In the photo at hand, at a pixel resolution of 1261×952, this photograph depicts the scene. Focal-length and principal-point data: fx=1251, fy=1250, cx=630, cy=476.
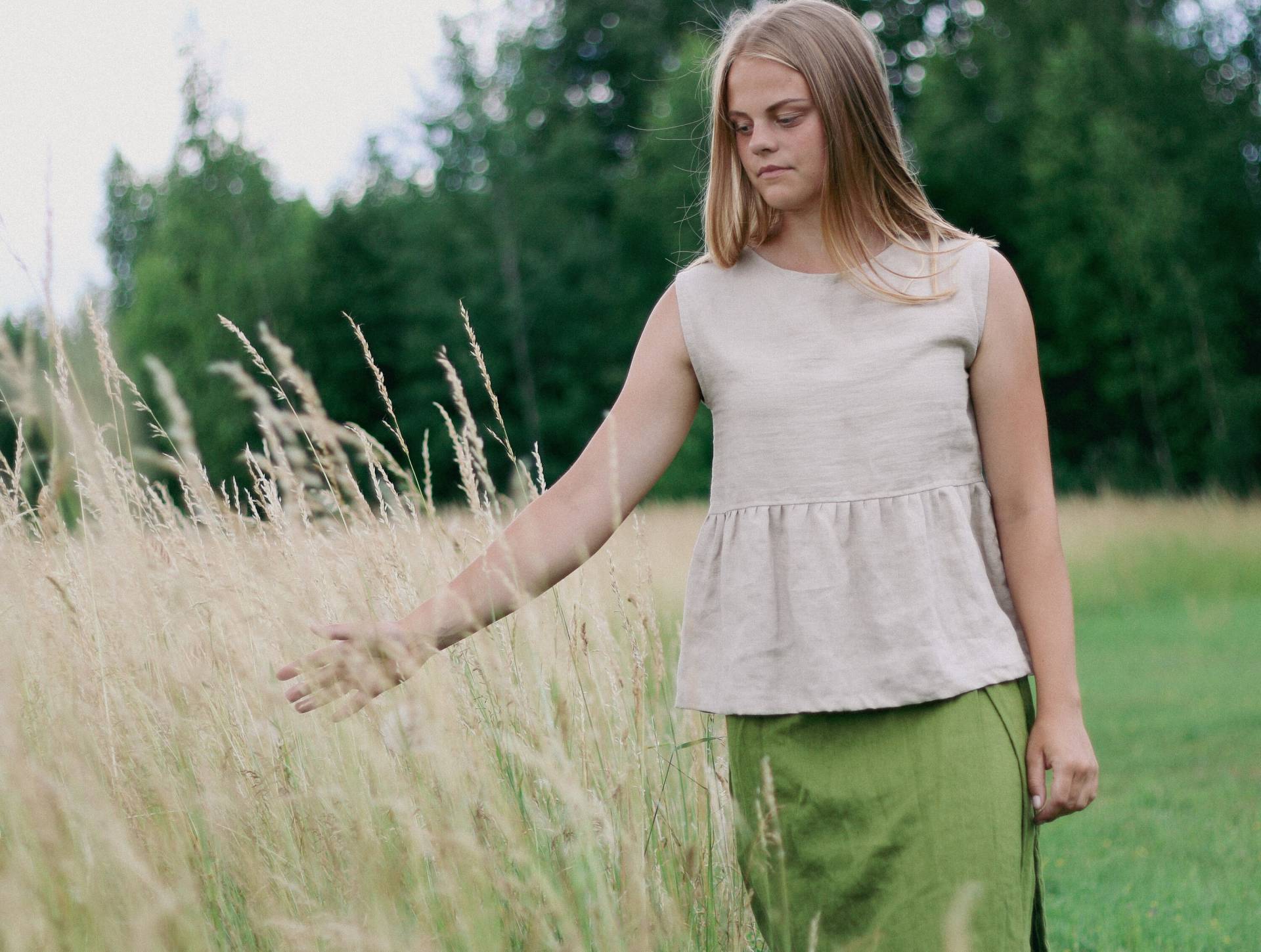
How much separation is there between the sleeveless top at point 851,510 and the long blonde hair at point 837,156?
0.20 feet

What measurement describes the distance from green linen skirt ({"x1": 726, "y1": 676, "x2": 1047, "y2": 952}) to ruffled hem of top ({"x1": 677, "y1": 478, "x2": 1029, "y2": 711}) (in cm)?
5

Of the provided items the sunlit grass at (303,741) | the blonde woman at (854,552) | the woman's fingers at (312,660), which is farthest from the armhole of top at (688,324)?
the woman's fingers at (312,660)

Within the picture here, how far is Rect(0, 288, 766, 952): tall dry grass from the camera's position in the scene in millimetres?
1545

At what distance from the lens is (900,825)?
5.54 feet

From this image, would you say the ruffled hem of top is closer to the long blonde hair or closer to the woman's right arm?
the woman's right arm

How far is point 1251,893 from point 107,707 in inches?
136

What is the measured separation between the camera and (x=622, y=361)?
1005 inches

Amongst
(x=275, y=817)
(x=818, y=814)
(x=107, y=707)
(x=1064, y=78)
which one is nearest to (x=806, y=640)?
(x=818, y=814)

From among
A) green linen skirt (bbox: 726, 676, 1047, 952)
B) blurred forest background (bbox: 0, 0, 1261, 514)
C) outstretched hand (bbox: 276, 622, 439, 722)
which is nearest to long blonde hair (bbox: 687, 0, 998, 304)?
green linen skirt (bbox: 726, 676, 1047, 952)

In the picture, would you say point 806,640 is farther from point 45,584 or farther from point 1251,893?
point 1251,893

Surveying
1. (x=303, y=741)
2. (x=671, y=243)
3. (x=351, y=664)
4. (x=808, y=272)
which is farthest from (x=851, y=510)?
(x=671, y=243)

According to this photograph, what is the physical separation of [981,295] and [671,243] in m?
23.4

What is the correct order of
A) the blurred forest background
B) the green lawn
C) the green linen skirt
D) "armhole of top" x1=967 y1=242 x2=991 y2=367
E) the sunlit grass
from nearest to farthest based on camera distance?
the sunlit grass < the green linen skirt < "armhole of top" x1=967 y1=242 x2=991 y2=367 < the green lawn < the blurred forest background

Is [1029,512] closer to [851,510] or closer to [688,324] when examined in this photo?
[851,510]
